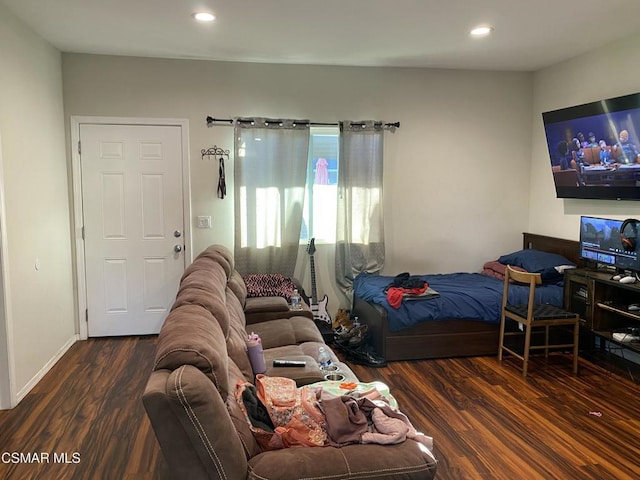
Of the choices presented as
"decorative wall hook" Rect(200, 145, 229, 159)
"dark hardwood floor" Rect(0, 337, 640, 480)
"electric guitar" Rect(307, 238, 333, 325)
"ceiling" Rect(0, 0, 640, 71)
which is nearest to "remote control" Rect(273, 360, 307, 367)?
"dark hardwood floor" Rect(0, 337, 640, 480)

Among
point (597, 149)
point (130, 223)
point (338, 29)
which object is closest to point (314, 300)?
point (130, 223)

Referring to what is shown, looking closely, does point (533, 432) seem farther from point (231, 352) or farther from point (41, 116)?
point (41, 116)

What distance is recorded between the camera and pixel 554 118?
175 inches

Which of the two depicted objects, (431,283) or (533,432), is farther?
(431,283)

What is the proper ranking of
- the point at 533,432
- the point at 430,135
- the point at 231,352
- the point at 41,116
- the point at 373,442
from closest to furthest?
1. the point at 373,442
2. the point at 231,352
3. the point at 533,432
4. the point at 41,116
5. the point at 430,135

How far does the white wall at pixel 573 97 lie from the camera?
13.3ft

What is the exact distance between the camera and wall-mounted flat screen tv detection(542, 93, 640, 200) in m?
3.77

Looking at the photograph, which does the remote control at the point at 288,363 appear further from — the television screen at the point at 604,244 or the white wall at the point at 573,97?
the white wall at the point at 573,97

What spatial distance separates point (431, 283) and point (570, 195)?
1.52m

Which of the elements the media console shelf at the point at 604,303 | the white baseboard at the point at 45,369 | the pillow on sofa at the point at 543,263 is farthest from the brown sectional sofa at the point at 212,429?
the pillow on sofa at the point at 543,263

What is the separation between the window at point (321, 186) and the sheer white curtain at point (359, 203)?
106 mm

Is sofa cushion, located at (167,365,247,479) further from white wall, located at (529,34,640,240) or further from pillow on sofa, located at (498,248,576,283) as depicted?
white wall, located at (529,34,640,240)

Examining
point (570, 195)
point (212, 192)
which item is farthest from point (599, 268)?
point (212, 192)

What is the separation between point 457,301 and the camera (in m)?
4.18
